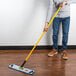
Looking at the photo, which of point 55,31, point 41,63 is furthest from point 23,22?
point 41,63

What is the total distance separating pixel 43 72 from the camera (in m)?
1.84

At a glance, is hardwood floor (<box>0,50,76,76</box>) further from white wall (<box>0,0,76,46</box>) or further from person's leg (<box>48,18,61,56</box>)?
white wall (<box>0,0,76,46</box>)

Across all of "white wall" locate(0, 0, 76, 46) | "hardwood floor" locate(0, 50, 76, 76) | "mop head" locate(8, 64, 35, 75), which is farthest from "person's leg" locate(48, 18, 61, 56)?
"mop head" locate(8, 64, 35, 75)

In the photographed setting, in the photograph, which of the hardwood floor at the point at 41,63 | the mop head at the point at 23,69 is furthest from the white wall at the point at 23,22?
the mop head at the point at 23,69

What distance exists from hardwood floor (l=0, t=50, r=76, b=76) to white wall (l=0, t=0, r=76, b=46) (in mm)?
217

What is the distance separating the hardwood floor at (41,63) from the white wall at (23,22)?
0.71ft

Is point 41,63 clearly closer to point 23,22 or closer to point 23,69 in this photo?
point 23,69

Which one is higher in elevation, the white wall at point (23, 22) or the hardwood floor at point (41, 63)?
the white wall at point (23, 22)

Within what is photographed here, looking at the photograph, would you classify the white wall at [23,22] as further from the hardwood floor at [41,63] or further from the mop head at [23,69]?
the mop head at [23,69]

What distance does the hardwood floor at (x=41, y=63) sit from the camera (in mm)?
1836

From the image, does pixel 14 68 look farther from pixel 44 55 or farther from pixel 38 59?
pixel 44 55

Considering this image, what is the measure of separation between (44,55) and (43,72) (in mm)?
550

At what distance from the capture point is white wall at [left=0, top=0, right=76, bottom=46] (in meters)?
2.33

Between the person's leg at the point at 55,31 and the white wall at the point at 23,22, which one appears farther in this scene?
the white wall at the point at 23,22
